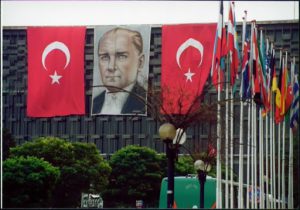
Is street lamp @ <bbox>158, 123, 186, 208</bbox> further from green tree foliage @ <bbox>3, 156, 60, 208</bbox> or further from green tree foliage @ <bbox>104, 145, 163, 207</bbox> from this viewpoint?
green tree foliage @ <bbox>104, 145, 163, 207</bbox>

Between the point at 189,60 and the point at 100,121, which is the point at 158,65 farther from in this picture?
the point at 189,60

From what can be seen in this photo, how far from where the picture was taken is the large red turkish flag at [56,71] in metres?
74.4

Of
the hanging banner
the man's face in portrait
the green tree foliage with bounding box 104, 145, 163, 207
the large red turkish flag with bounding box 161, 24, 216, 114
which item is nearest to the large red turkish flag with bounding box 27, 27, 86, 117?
the hanging banner

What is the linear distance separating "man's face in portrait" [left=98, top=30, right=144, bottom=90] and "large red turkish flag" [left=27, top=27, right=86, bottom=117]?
2.36m

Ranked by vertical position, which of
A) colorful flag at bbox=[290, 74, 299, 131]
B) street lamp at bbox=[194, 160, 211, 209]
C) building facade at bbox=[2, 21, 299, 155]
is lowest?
street lamp at bbox=[194, 160, 211, 209]

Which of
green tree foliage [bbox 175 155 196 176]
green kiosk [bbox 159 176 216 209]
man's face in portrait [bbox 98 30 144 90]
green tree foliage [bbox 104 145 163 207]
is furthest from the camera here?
man's face in portrait [bbox 98 30 144 90]

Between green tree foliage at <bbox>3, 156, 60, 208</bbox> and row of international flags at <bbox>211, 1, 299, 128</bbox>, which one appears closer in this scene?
row of international flags at <bbox>211, 1, 299, 128</bbox>

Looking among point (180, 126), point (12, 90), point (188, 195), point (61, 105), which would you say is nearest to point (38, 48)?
point (61, 105)

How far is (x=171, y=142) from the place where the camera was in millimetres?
19891

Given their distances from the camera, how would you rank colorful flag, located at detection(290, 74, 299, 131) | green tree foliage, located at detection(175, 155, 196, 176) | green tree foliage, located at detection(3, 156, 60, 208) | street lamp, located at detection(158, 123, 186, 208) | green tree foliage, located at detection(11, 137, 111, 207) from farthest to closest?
green tree foliage, located at detection(175, 155, 196, 176)
green tree foliage, located at detection(11, 137, 111, 207)
green tree foliage, located at detection(3, 156, 60, 208)
colorful flag, located at detection(290, 74, 299, 131)
street lamp, located at detection(158, 123, 186, 208)

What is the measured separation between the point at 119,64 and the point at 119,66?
232 millimetres

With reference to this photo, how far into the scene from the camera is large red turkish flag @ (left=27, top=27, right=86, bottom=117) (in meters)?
74.4

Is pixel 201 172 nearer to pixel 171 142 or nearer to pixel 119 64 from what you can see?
pixel 171 142

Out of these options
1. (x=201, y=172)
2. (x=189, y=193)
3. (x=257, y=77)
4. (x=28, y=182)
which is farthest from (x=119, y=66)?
(x=257, y=77)
